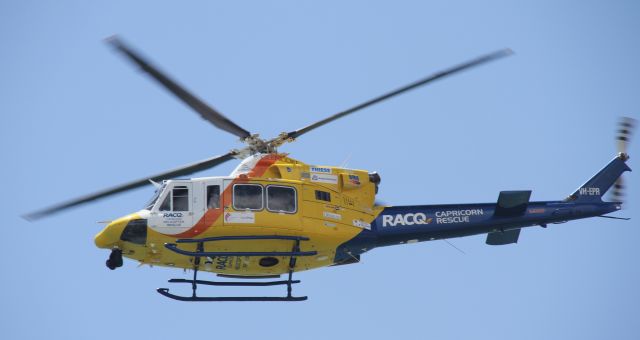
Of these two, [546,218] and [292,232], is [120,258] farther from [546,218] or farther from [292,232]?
[546,218]

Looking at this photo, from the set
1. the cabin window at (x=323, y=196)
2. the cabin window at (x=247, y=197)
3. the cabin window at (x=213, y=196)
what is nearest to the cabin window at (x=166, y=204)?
the cabin window at (x=213, y=196)

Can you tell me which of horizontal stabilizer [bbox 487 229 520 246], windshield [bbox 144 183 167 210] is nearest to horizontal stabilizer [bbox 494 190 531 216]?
horizontal stabilizer [bbox 487 229 520 246]

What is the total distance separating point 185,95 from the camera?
13.3 metres

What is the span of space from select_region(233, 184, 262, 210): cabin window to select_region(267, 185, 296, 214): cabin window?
0.56 ft

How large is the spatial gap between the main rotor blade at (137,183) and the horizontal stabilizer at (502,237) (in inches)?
203

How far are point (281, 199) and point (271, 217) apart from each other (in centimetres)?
41

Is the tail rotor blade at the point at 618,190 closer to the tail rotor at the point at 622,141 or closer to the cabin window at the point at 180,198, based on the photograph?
the tail rotor at the point at 622,141

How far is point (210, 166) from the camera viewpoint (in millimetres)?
15352

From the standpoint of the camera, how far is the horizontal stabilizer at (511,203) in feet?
51.9

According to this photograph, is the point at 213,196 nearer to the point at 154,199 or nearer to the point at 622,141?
the point at 154,199

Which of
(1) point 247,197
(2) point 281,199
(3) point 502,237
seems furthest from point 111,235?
(3) point 502,237

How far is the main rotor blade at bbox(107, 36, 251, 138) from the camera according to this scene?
40.2 feet

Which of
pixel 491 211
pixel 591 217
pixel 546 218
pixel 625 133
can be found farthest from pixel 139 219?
pixel 625 133

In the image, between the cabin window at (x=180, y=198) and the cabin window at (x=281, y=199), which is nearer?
the cabin window at (x=180, y=198)
